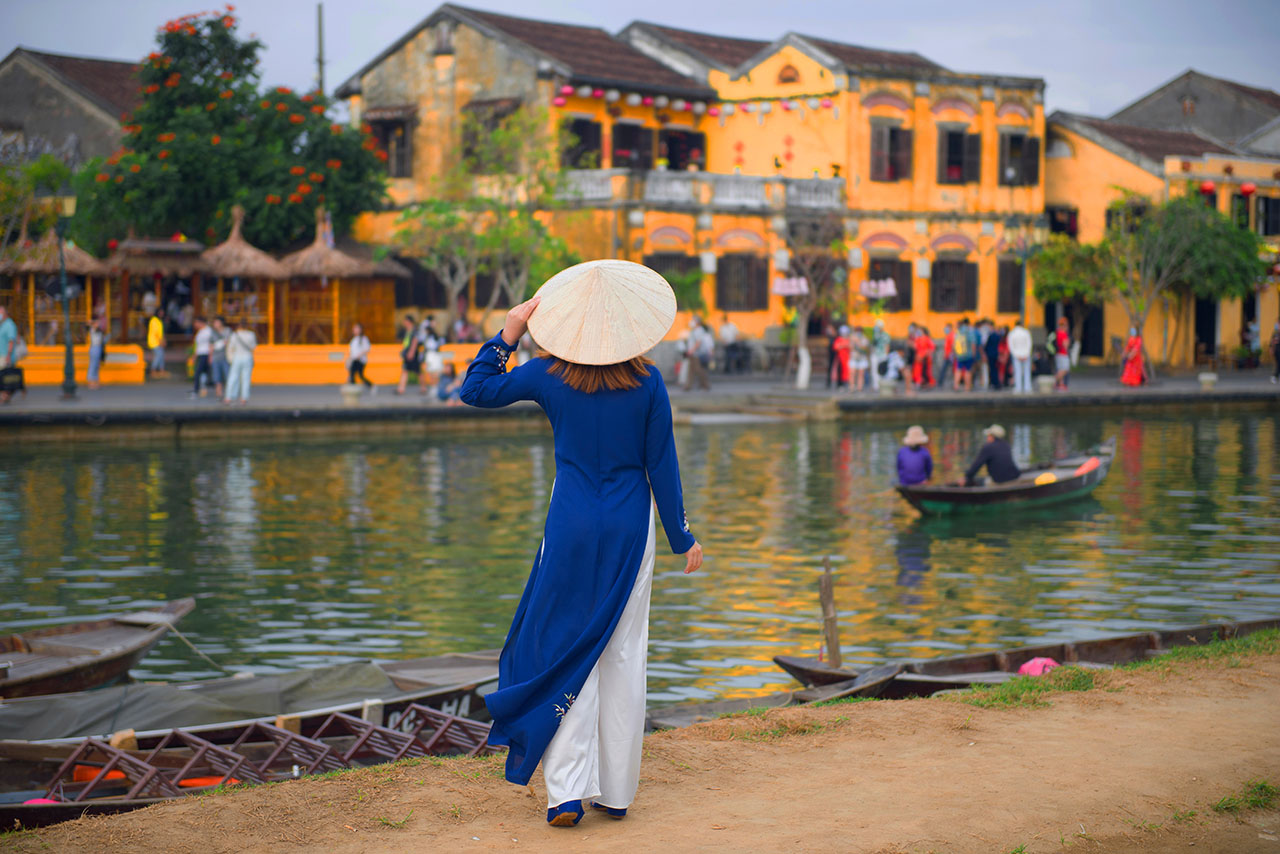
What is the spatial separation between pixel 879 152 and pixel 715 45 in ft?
25.6

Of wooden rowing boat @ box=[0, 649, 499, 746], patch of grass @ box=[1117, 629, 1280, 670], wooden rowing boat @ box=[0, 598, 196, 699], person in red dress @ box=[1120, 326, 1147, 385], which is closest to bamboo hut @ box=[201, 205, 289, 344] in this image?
person in red dress @ box=[1120, 326, 1147, 385]

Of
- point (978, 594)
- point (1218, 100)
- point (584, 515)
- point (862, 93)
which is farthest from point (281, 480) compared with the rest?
point (1218, 100)

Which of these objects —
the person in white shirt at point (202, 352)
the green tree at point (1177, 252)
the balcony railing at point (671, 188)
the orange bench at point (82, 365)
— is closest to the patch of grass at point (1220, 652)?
the person in white shirt at point (202, 352)

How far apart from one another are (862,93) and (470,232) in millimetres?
13228

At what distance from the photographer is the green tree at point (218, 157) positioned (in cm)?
3462

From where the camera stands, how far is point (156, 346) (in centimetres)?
3416

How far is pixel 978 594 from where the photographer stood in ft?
46.6

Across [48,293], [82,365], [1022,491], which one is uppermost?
[48,293]

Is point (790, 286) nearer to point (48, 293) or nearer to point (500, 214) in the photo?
point (500, 214)

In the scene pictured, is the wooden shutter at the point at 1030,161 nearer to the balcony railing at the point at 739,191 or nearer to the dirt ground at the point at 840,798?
the balcony railing at the point at 739,191

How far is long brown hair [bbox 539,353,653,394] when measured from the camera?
18.3 ft

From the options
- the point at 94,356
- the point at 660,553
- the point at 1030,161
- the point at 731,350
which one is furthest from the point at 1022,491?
the point at 1030,161

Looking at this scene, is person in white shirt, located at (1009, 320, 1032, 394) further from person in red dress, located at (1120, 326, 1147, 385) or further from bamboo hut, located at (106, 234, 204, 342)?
bamboo hut, located at (106, 234, 204, 342)

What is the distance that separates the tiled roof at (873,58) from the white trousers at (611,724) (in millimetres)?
37624
